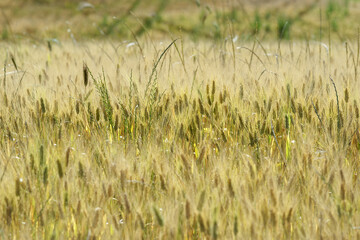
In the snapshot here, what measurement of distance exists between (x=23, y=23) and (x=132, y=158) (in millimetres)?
7906

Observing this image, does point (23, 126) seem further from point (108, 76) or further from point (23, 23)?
point (23, 23)

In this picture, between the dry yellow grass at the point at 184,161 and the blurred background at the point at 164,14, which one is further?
the blurred background at the point at 164,14

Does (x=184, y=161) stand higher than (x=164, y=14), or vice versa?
(x=184, y=161)

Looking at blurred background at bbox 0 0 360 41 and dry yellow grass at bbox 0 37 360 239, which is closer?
dry yellow grass at bbox 0 37 360 239

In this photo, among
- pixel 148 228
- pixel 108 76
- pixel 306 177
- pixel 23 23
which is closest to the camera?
pixel 148 228

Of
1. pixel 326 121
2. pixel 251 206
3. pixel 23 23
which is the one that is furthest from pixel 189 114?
pixel 23 23

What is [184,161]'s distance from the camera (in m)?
1.38

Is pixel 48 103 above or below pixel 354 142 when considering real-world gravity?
above

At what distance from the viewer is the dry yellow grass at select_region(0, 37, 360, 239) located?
115cm

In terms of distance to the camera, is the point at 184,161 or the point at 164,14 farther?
the point at 164,14

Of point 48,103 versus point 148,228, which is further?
point 48,103

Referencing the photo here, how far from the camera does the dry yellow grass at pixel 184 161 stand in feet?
3.76

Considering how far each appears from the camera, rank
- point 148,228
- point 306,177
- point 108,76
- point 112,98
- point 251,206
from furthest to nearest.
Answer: point 108,76
point 112,98
point 306,177
point 148,228
point 251,206

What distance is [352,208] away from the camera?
3.80ft
